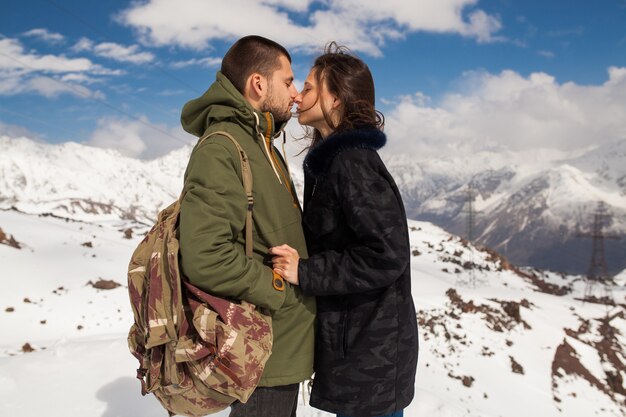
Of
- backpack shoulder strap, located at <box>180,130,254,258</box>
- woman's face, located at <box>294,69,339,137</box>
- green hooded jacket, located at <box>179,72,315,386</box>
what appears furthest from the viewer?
woman's face, located at <box>294,69,339,137</box>

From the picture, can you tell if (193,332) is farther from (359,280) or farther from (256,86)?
(256,86)

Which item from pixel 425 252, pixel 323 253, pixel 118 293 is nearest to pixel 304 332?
pixel 323 253

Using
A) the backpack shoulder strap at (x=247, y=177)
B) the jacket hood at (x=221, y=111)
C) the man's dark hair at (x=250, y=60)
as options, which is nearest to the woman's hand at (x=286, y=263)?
the backpack shoulder strap at (x=247, y=177)

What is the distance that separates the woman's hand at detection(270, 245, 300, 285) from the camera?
2.66m

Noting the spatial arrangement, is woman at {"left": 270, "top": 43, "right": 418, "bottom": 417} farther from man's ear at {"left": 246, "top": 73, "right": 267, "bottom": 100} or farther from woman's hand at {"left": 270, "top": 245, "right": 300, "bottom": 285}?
man's ear at {"left": 246, "top": 73, "right": 267, "bottom": 100}

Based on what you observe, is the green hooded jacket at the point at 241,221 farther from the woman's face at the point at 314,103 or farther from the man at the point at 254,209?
the woman's face at the point at 314,103

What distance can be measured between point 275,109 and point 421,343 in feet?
40.1

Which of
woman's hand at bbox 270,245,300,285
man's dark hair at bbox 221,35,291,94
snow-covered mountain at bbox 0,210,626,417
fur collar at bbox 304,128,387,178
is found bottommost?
snow-covered mountain at bbox 0,210,626,417

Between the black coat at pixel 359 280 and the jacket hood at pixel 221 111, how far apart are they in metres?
0.47

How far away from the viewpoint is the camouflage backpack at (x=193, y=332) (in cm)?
239

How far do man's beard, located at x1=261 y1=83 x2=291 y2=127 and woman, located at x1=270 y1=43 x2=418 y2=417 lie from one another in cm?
24

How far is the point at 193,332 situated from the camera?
8.16ft

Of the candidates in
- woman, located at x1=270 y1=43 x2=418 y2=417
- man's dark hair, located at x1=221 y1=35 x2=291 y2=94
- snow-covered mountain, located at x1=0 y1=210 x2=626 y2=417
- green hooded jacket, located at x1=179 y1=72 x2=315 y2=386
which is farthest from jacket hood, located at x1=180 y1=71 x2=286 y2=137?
snow-covered mountain, located at x1=0 y1=210 x2=626 y2=417

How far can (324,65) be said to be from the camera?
314 centimetres
